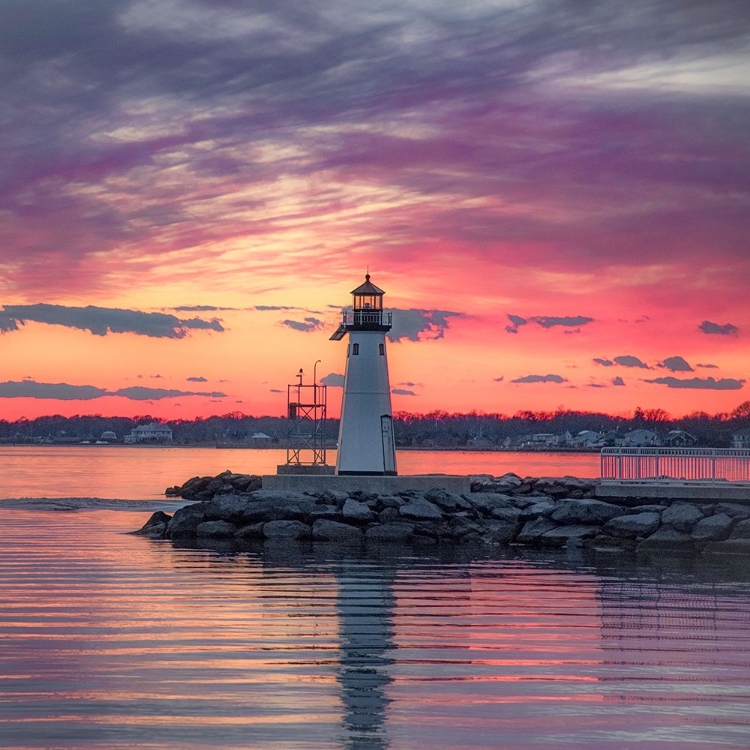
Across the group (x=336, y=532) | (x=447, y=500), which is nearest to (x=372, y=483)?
(x=447, y=500)

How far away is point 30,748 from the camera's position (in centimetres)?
855

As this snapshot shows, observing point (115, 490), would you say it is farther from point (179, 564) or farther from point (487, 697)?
point (487, 697)

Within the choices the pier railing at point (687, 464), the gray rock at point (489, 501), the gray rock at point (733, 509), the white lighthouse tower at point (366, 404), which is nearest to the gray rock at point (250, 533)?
the white lighthouse tower at point (366, 404)

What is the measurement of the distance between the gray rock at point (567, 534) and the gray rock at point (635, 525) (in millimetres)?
530

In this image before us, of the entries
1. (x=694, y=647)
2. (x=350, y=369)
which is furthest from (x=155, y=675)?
(x=350, y=369)

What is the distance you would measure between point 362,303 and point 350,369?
83.2 inches

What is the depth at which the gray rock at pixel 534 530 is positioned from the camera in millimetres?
28766

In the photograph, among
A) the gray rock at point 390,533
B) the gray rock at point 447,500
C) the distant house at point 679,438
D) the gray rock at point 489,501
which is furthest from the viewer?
the distant house at point 679,438

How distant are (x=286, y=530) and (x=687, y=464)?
11080 mm

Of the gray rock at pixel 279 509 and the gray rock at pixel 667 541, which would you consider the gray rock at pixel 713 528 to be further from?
the gray rock at pixel 279 509

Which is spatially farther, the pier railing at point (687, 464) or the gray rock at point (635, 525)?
the pier railing at point (687, 464)

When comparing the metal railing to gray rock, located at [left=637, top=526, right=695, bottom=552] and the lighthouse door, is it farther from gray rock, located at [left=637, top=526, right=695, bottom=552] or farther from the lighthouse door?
gray rock, located at [left=637, top=526, right=695, bottom=552]

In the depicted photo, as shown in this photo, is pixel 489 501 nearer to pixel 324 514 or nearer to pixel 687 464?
pixel 324 514

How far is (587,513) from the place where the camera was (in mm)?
28906
